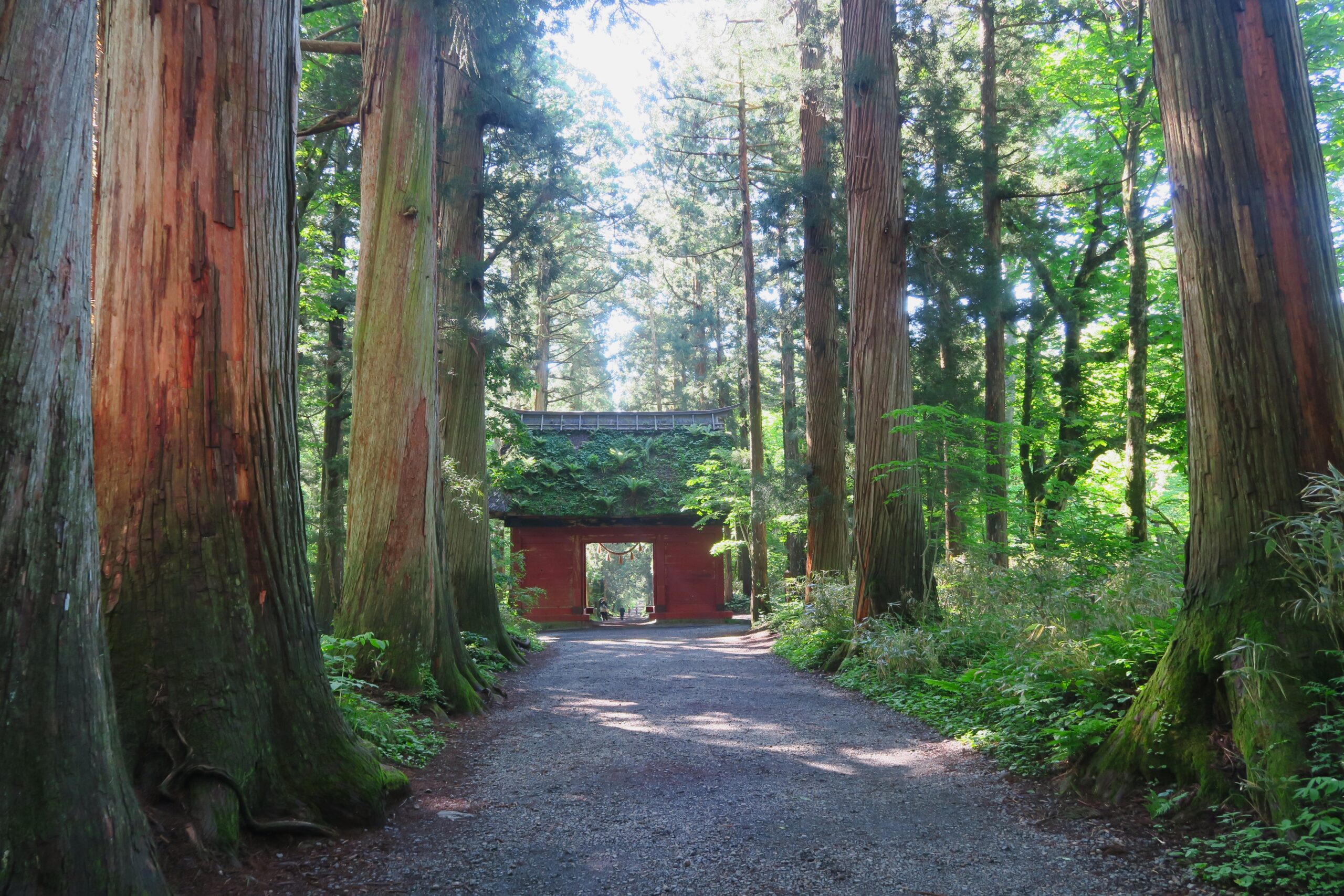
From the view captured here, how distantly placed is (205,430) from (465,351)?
8.07 m

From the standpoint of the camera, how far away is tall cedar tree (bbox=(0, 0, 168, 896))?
230 cm

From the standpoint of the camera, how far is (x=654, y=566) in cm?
2425

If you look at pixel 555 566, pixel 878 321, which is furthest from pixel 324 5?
pixel 555 566

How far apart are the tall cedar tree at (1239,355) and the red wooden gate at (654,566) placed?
1987 cm

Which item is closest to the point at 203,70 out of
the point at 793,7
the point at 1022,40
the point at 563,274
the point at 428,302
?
the point at 428,302

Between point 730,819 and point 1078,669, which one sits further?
point 1078,669

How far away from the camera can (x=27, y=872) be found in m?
2.26

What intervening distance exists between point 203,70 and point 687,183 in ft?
62.9

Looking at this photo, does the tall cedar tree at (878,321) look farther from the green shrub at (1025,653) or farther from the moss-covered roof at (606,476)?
the moss-covered roof at (606,476)

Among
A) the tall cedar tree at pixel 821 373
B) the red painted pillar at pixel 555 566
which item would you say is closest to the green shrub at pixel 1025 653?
the tall cedar tree at pixel 821 373

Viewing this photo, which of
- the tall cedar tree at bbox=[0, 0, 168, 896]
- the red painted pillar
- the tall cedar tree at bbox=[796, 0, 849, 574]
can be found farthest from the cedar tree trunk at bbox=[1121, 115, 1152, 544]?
the red painted pillar

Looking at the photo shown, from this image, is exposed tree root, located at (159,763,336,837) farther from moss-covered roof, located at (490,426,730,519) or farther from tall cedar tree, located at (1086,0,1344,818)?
moss-covered roof, located at (490,426,730,519)

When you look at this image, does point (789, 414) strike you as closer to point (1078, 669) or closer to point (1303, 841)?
point (1078, 669)

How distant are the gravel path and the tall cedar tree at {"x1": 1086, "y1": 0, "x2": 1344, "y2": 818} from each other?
0.76m
